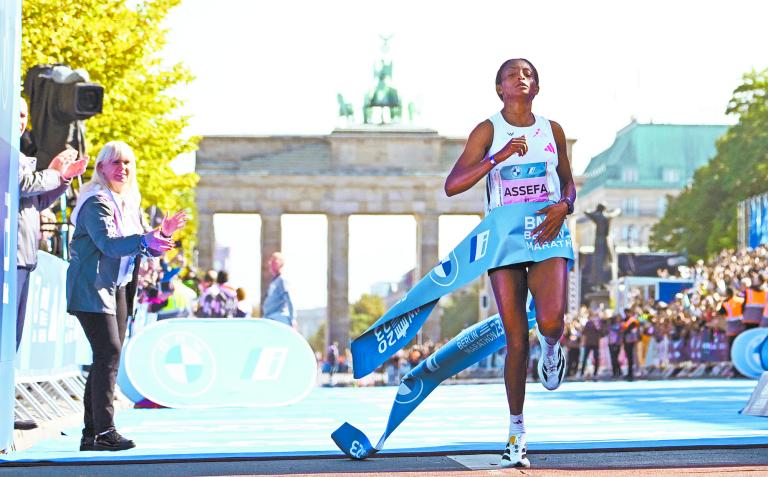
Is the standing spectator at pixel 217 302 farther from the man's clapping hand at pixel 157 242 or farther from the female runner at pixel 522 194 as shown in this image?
the female runner at pixel 522 194

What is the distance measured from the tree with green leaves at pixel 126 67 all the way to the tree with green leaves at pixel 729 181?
33049 mm

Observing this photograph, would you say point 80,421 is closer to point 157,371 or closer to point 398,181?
point 157,371

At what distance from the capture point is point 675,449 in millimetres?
8656

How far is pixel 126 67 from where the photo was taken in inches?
1192

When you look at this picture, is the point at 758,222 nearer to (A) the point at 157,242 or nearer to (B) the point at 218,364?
(B) the point at 218,364

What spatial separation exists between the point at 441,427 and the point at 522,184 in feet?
14.1

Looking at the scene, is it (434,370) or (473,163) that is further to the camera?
(434,370)

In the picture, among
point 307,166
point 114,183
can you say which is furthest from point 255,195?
point 114,183

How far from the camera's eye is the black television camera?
1523 cm

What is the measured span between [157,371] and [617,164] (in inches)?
5044

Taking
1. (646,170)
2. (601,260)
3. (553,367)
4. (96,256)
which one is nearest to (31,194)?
(96,256)

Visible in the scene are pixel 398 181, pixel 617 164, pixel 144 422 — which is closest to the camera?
pixel 144 422

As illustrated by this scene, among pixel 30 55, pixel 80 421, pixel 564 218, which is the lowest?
pixel 80 421

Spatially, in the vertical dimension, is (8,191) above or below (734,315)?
above
